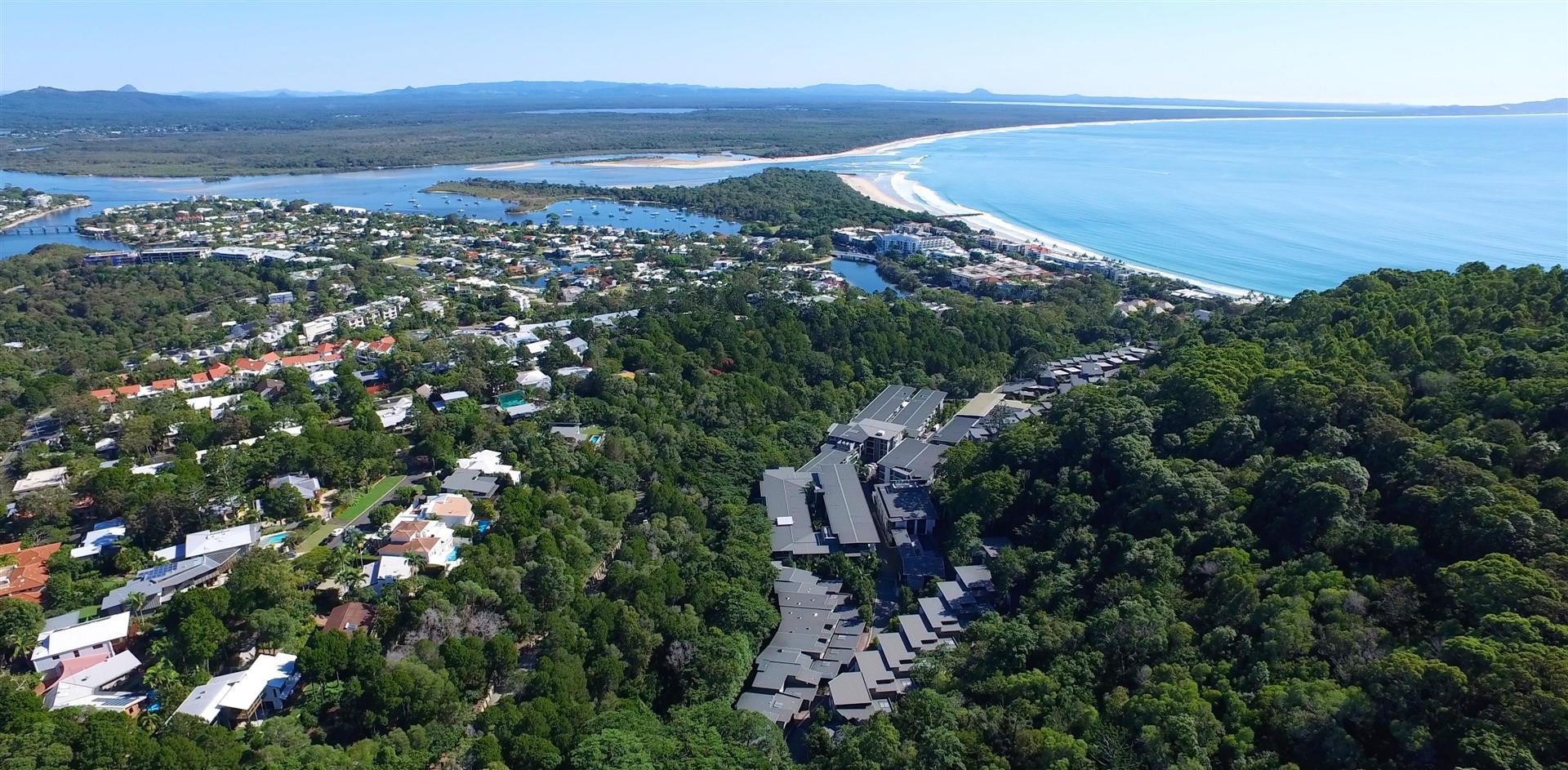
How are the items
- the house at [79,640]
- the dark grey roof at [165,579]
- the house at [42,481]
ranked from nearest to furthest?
the house at [79,640], the dark grey roof at [165,579], the house at [42,481]

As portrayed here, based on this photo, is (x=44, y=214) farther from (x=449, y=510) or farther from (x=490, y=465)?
(x=449, y=510)

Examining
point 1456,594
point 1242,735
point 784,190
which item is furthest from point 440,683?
point 784,190

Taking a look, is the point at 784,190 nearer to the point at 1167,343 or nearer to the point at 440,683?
the point at 1167,343

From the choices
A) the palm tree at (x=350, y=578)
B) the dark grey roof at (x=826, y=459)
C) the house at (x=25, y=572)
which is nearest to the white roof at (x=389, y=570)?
the palm tree at (x=350, y=578)

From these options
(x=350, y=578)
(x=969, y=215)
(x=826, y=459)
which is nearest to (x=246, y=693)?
(x=350, y=578)

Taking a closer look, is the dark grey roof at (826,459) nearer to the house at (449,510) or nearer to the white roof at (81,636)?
the house at (449,510)

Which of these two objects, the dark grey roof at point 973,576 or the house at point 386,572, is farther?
the dark grey roof at point 973,576
